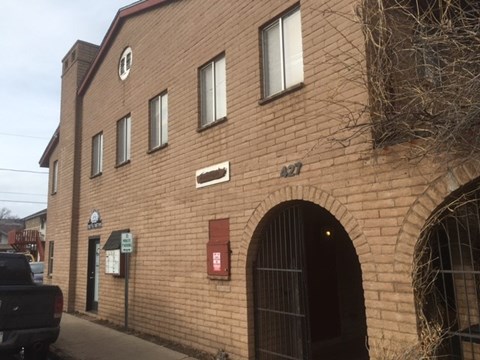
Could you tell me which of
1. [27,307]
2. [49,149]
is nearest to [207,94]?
[27,307]

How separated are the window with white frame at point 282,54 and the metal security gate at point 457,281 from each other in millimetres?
2976

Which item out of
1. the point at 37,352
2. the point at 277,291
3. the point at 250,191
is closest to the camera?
the point at 250,191

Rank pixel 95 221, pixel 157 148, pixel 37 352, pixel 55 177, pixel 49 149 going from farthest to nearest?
1. pixel 49 149
2. pixel 55 177
3. pixel 95 221
4. pixel 157 148
5. pixel 37 352

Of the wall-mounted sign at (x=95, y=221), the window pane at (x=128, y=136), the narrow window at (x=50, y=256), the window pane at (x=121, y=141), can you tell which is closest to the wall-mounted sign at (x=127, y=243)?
the window pane at (x=128, y=136)

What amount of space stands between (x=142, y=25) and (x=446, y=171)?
9.34m

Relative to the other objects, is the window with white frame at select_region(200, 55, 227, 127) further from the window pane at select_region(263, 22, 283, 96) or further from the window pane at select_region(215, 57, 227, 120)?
the window pane at select_region(263, 22, 283, 96)

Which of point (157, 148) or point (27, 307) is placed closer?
point (27, 307)

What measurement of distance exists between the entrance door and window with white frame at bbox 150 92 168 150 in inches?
186

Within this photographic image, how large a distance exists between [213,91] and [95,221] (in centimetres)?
667

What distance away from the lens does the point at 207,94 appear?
905cm

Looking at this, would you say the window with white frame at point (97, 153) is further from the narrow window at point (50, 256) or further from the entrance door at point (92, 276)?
the narrow window at point (50, 256)

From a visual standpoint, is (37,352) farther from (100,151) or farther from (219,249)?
(100,151)

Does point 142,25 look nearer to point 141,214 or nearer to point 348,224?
point 141,214

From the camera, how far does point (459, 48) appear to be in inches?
159
